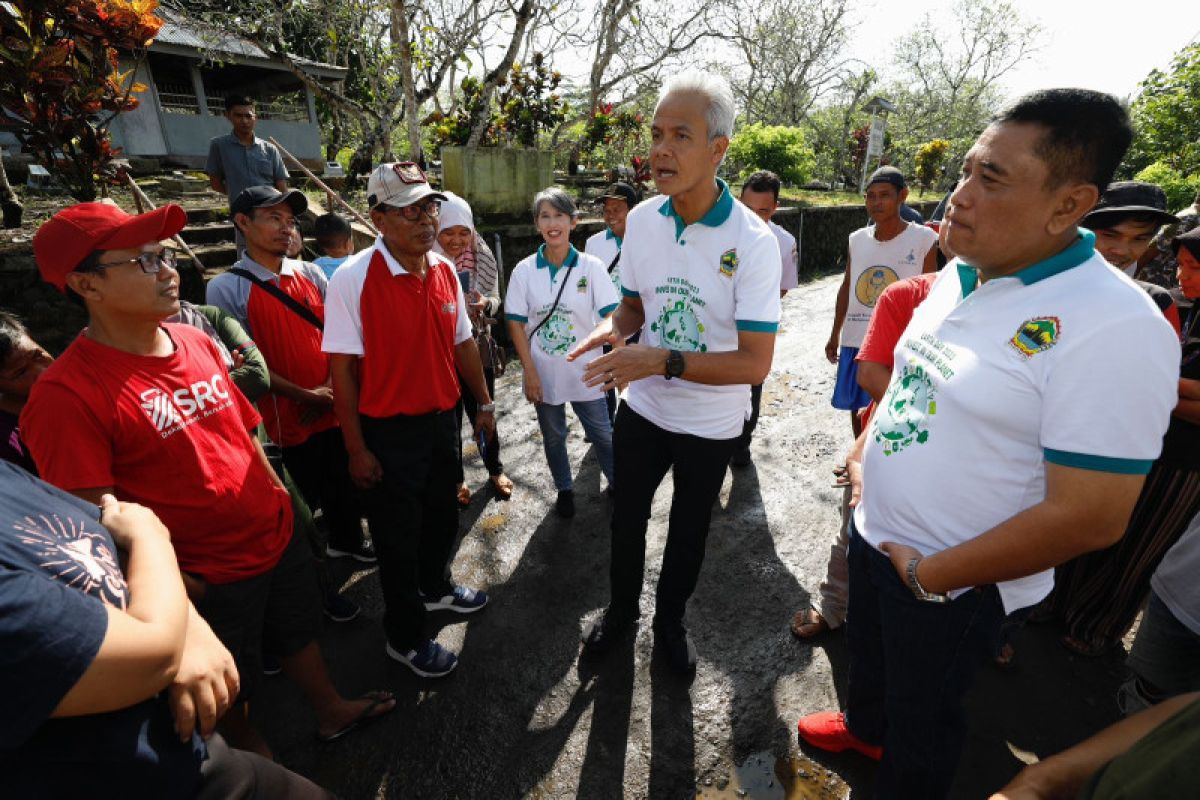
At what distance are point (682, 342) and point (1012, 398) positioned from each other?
120cm

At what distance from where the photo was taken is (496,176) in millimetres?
7547

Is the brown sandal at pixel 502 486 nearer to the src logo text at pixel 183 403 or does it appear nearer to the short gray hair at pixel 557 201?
the short gray hair at pixel 557 201

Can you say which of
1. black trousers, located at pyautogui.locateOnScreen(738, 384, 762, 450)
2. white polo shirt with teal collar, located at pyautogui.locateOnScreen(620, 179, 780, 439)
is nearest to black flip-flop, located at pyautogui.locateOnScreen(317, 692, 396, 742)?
white polo shirt with teal collar, located at pyautogui.locateOnScreen(620, 179, 780, 439)

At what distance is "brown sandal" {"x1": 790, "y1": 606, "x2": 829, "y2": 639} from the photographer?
2793 millimetres

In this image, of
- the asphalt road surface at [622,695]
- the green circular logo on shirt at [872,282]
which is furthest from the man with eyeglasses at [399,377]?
the green circular logo on shirt at [872,282]

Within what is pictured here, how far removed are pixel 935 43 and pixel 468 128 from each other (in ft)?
107

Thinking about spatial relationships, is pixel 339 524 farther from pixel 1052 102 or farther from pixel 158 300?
pixel 1052 102

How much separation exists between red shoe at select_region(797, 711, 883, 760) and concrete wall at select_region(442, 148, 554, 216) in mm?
6971

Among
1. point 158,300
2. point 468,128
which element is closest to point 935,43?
point 468,128

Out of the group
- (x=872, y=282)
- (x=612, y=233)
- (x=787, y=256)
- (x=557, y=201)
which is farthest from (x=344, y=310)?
(x=787, y=256)

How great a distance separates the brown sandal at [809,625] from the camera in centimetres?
279

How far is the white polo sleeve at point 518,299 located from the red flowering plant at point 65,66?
3.80 meters

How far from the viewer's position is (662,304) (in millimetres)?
2299

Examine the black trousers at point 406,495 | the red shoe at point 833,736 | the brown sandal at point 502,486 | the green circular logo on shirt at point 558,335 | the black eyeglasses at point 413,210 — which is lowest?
the brown sandal at point 502,486
